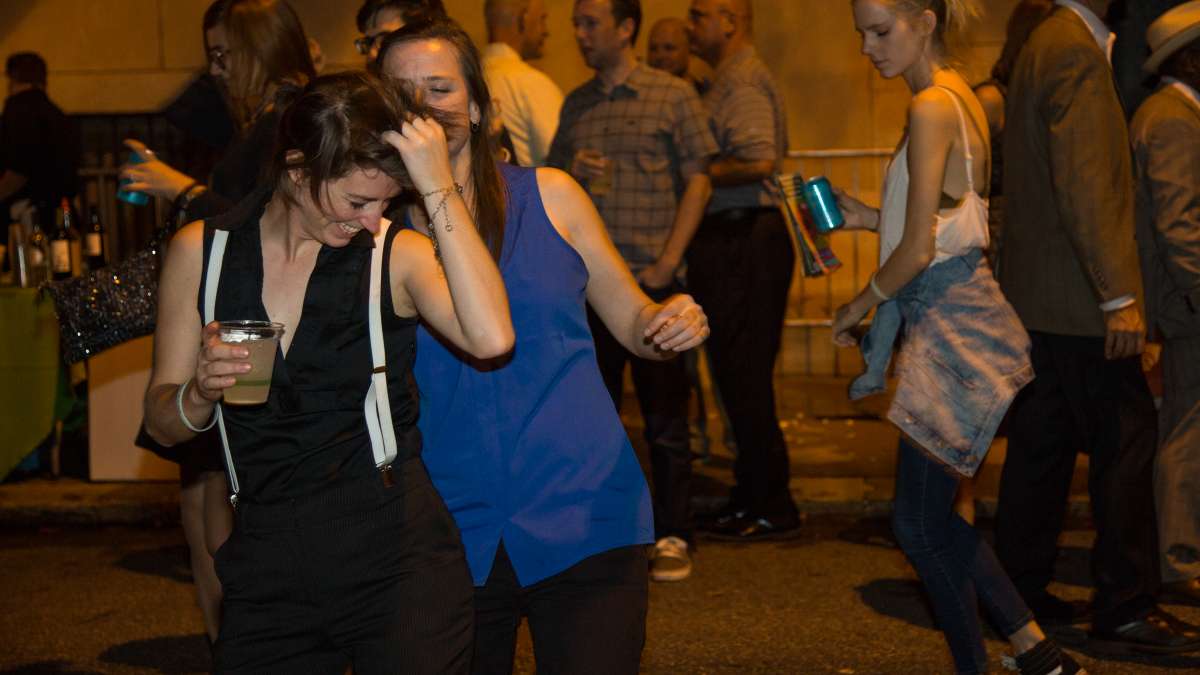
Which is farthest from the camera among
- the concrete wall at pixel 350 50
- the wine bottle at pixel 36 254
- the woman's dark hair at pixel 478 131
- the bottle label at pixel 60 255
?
the concrete wall at pixel 350 50

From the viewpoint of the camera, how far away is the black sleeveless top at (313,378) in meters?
2.95

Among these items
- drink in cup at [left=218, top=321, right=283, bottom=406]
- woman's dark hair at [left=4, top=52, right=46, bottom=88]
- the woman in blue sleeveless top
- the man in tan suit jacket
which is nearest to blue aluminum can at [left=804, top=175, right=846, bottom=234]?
the man in tan suit jacket

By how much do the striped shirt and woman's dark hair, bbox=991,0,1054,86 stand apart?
1020 mm

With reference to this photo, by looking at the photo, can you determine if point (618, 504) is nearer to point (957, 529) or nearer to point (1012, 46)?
point (957, 529)

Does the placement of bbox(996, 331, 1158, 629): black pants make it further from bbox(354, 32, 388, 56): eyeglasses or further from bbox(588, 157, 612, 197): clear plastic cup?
bbox(354, 32, 388, 56): eyeglasses

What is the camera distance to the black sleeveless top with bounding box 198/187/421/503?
2.95 metres

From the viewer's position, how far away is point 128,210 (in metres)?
12.0

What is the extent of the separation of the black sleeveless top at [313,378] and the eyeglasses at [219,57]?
1.96m

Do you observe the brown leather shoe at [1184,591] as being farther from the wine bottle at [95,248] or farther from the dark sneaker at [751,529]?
the wine bottle at [95,248]

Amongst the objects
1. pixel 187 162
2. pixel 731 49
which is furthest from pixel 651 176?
pixel 187 162

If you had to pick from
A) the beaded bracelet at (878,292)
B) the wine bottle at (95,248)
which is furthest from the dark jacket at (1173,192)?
the wine bottle at (95,248)

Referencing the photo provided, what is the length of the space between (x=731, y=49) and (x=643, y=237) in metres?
1.33

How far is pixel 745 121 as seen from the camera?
275 inches

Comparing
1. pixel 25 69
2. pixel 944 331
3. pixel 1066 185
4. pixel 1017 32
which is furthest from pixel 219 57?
pixel 25 69
